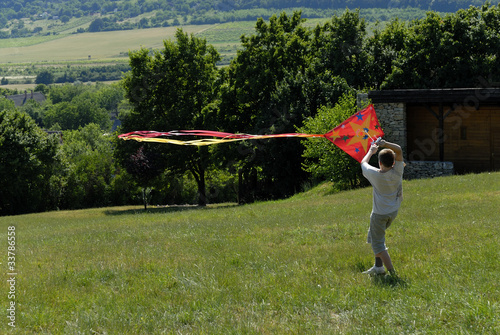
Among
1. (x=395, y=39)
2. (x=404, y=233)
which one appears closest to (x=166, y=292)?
(x=404, y=233)

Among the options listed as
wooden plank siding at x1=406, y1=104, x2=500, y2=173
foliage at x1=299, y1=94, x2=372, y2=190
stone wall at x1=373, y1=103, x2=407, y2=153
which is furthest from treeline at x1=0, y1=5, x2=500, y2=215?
wooden plank siding at x1=406, y1=104, x2=500, y2=173

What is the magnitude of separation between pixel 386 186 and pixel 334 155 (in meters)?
21.5

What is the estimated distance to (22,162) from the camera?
49.9 meters

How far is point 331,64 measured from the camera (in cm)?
4134

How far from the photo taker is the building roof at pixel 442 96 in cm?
2728

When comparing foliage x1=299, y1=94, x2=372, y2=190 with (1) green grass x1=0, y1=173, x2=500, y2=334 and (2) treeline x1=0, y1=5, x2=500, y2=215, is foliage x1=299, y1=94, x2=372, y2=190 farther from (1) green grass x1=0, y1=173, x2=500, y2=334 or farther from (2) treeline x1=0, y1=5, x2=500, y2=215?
(1) green grass x1=0, y1=173, x2=500, y2=334

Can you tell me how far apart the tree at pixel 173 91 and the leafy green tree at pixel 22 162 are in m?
9.72

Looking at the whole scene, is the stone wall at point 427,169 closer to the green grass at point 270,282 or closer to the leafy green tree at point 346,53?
the leafy green tree at point 346,53

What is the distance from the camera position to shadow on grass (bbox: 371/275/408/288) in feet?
26.7

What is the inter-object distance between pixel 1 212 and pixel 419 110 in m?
42.5

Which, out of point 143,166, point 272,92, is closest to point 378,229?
point 272,92

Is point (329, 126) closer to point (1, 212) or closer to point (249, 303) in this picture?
point (249, 303)

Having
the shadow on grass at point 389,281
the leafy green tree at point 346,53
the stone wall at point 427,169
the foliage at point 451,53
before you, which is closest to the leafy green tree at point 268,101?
the leafy green tree at point 346,53

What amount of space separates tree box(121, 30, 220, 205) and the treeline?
93 mm
